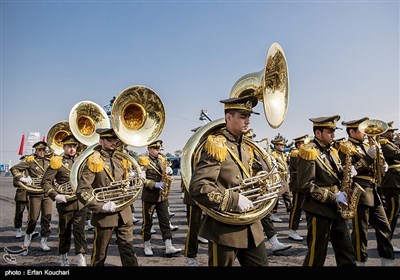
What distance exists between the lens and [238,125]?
351 cm

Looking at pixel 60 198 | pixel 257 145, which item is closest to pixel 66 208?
pixel 60 198

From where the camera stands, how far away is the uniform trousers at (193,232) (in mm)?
5707

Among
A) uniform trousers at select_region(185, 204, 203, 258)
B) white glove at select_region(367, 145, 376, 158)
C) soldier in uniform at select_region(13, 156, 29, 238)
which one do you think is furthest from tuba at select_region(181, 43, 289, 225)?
soldier in uniform at select_region(13, 156, 29, 238)

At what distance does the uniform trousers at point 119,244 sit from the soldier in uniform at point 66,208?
1543mm

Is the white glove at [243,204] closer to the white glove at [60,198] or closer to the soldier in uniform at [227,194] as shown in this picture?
the soldier in uniform at [227,194]

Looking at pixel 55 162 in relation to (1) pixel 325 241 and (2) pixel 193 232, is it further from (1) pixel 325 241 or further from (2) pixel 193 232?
(1) pixel 325 241

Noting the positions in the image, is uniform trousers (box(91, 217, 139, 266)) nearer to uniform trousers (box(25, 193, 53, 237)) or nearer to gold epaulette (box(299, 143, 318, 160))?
gold epaulette (box(299, 143, 318, 160))

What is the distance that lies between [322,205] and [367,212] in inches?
50.4

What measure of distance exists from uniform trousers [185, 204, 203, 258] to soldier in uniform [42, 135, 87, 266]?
6.00ft

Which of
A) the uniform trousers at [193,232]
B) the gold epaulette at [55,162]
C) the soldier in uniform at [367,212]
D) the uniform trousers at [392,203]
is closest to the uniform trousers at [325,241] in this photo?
the soldier in uniform at [367,212]

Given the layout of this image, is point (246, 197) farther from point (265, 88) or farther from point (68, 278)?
point (68, 278)

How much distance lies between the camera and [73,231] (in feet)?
19.5

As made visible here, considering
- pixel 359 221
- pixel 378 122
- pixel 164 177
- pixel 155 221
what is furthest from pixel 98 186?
pixel 155 221

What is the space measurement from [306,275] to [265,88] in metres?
2.05
